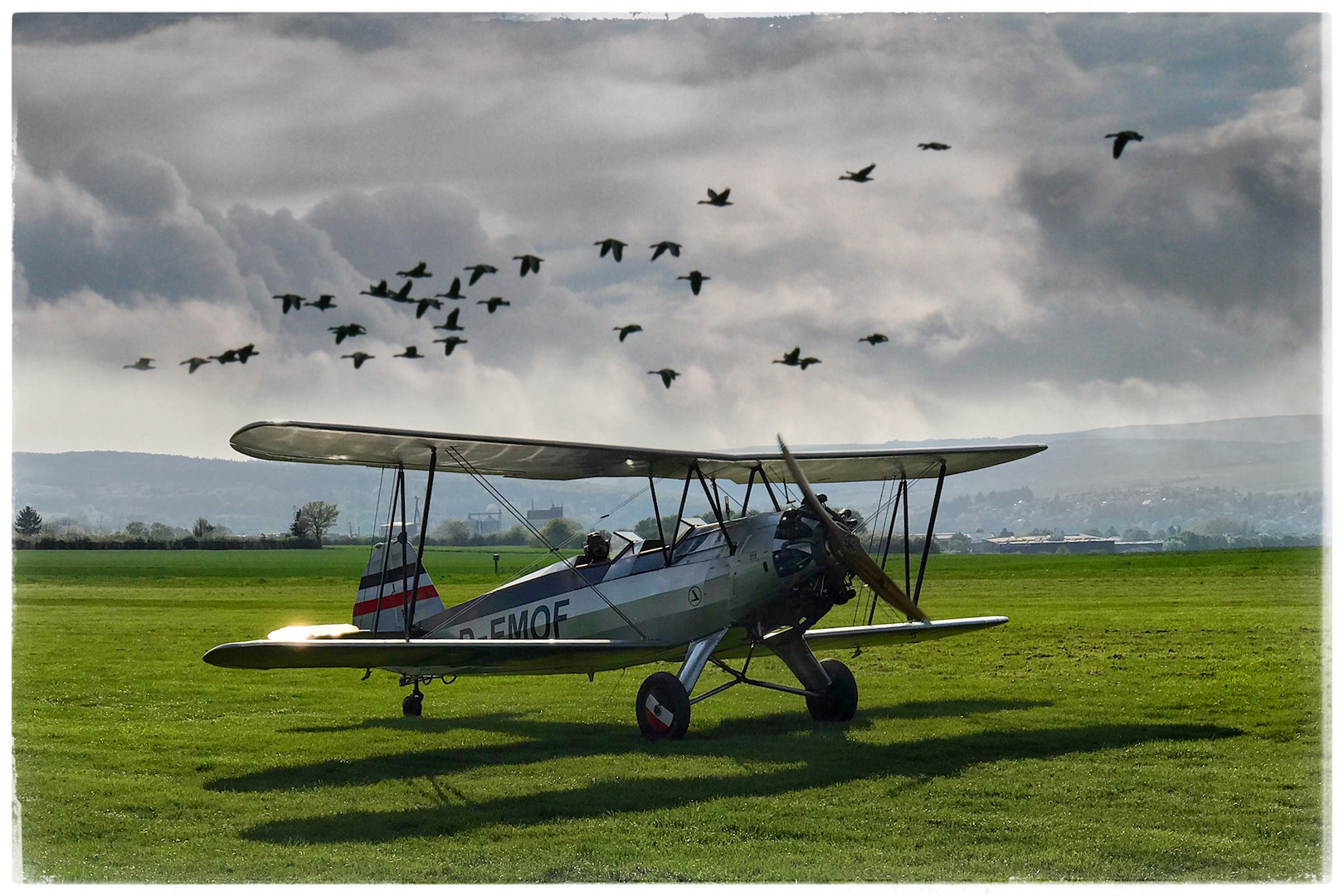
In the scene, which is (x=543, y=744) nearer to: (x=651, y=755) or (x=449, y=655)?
(x=651, y=755)

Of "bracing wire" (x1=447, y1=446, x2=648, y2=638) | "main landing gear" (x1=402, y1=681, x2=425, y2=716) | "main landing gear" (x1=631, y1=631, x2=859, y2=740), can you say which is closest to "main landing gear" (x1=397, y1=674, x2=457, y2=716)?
"main landing gear" (x1=402, y1=681, x2=425, y2=716)

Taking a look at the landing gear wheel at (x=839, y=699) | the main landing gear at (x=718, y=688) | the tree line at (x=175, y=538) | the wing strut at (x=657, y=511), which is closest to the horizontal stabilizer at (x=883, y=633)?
the main landing gear at (x=718, y=688)

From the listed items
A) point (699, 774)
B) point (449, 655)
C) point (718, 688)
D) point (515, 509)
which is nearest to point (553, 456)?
point (515, 509)

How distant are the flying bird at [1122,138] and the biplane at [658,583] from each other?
3.06 meters

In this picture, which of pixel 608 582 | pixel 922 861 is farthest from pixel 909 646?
pixel 922 861

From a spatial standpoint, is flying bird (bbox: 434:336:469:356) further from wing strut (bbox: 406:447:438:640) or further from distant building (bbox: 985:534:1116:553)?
distant building (bbox: 985:534:1116:553)

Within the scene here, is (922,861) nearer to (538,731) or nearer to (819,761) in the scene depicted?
(819,761)

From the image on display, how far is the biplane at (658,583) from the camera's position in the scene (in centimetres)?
1062

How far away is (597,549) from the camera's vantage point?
1288 centimetres

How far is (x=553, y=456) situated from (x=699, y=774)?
11.2 feet

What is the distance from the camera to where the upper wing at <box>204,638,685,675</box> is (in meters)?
9.45

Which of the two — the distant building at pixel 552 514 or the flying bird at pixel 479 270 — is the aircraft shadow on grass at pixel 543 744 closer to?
the flying bird at pixel 479 270
